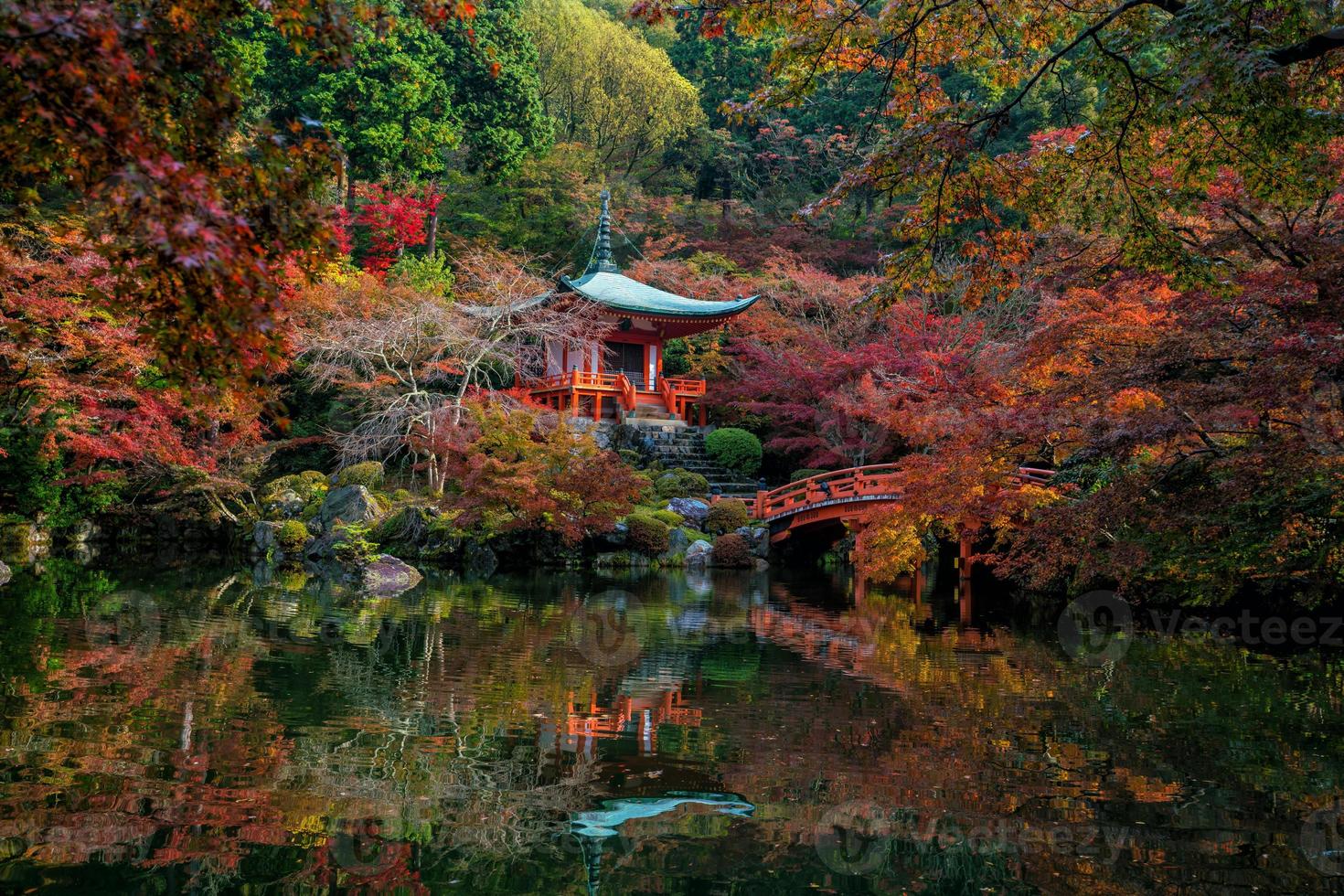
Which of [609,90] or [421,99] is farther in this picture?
[609,90]

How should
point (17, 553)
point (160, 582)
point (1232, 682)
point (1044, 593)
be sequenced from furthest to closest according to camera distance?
point (17, 553), point (1044, 593), point (160, 582), point (1232, 682)

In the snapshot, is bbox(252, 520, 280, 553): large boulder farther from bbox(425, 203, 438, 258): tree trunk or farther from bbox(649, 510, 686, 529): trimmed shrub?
bbox(425, 203, 438, 258): tree trunk

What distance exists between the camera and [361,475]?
69.3 feet

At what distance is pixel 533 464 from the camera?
709 inches

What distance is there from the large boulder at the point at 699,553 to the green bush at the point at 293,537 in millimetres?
7399

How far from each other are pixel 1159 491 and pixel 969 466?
422 cm

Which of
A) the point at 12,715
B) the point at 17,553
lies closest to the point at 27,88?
the point at 12,715

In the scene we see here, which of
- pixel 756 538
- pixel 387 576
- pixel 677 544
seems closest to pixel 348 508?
pixel 387 576

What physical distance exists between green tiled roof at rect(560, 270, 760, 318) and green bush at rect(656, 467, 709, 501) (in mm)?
4368

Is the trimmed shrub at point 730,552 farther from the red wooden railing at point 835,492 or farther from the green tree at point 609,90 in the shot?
the green tree at point 609,90

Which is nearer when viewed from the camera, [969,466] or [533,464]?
[969,466]

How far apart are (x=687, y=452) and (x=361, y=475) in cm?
766

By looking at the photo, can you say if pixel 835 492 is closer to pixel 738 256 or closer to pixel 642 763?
pixel 738 256

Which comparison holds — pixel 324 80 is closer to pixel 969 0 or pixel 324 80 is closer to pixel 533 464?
pixel 533 464
